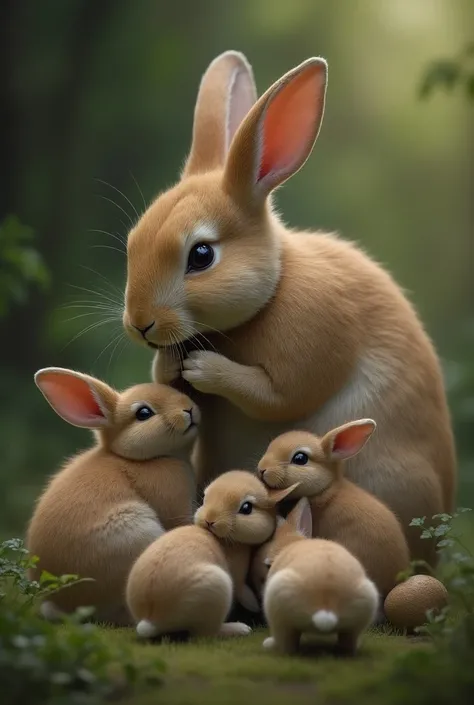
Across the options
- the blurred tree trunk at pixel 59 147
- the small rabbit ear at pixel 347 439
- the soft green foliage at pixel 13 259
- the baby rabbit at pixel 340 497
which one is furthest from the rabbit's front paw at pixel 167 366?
the blurred tree trunk at pixel 59 147

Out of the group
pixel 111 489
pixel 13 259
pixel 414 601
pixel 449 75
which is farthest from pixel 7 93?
pixel 414 601

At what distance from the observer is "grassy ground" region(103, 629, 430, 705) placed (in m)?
2.57

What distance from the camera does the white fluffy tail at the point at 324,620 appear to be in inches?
113

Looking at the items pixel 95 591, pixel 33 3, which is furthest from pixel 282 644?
pixel 33 3

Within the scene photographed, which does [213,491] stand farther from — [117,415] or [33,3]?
[33,3]

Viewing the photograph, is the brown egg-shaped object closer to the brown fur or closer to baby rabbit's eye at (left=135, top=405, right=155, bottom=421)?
the brown fur

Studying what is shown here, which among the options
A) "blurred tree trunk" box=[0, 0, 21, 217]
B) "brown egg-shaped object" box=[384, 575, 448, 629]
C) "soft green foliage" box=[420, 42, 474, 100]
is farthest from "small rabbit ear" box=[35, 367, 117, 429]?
"blurred tree trunk" box=[0, 0, 21, 217]

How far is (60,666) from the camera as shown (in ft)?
8.30

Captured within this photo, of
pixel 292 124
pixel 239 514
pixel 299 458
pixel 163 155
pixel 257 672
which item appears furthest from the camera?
pixel 163 155

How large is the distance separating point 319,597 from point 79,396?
48.5 inches

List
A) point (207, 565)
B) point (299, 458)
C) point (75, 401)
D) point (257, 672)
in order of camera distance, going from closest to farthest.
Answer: point (257, 672) < point (207, 565) < point (299, 458) < point (75, 401)

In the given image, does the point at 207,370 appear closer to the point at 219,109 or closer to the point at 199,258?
the point at 199,258

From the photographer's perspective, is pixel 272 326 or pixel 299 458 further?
pixel 272 326

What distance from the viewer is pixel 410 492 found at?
3.87m
